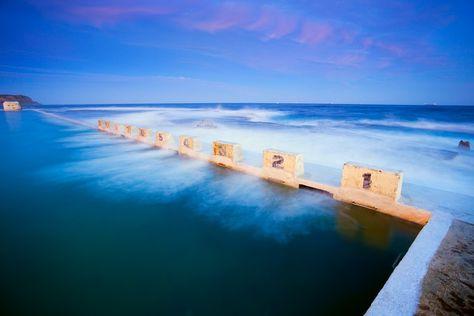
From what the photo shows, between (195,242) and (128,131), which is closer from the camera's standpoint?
(195,242)

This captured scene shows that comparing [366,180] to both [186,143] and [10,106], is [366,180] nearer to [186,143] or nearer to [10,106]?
[186,143]

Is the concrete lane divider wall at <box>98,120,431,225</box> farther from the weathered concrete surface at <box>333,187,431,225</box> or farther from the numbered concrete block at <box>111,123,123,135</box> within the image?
the numbered concrete block at <box>111,123,123,135</box>

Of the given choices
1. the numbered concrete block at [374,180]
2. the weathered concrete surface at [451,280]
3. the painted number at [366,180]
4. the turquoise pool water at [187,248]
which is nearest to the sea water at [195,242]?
the turquoise pool water at [187,248]

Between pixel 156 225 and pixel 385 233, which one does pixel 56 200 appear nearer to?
pixel 156 225

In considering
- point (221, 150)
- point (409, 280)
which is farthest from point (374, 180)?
point (221, 150)

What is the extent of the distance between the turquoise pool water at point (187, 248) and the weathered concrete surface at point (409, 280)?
2.17 ft

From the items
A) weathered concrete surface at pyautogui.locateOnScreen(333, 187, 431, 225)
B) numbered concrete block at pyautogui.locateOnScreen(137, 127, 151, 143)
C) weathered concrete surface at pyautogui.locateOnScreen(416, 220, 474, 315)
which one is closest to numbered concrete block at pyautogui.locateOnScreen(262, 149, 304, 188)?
weathered concrete surface at pyautogui.locateOnScreen(333, 187, 431, 225)

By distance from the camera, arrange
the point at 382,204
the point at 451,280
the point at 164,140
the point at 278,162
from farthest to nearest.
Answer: the point at 164,140, the point at 278,162, the point at 382,204, the point at 451,280

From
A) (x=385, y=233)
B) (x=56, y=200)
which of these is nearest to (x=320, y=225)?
(x=385, y=233)

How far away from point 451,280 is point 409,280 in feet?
1.77

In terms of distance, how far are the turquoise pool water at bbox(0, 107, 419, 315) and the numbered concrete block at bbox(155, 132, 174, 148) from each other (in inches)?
188

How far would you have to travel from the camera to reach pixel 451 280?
332 cm

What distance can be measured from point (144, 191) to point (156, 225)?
2306mm

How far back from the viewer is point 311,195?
290 inches
